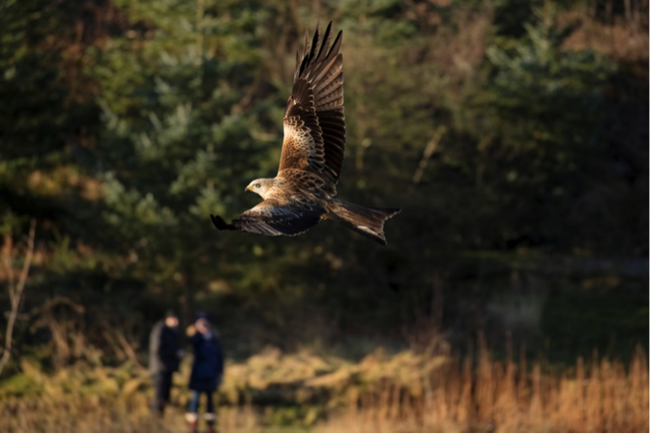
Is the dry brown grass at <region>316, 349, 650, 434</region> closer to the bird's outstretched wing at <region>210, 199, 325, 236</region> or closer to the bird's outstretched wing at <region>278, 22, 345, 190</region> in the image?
the bird's outstretched wing at <region>278, 22, 345, 190</region>

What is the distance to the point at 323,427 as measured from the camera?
10.8 m

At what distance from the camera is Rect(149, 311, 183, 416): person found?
10312 millimetres

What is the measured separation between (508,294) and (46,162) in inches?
263

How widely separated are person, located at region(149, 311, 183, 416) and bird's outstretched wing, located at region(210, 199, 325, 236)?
5.23 m

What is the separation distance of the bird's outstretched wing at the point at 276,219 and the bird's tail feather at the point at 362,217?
0.09m

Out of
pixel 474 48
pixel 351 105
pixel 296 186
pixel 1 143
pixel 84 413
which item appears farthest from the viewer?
pixel 474 48

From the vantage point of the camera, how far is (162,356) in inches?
410

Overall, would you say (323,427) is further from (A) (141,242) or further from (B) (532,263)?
(B) (532,263)

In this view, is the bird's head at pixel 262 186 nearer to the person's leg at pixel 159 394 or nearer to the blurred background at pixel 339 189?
the blurred background at pixel 339 189

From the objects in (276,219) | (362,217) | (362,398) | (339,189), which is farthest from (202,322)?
(339,189)

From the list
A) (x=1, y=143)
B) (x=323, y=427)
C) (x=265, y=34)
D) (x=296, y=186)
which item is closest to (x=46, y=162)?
(x=1, y=143)

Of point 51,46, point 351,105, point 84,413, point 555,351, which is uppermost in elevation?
point 51,46

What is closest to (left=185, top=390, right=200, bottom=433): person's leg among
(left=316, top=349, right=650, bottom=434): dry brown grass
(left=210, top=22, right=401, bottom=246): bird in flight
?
(left=316, top=349, right=650, bottom=434): dry brown grass

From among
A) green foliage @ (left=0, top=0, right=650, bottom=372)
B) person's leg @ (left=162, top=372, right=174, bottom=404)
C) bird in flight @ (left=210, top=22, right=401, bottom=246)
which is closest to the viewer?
bird in flight @ (left=210, top=22, right=401, bottom=246)
